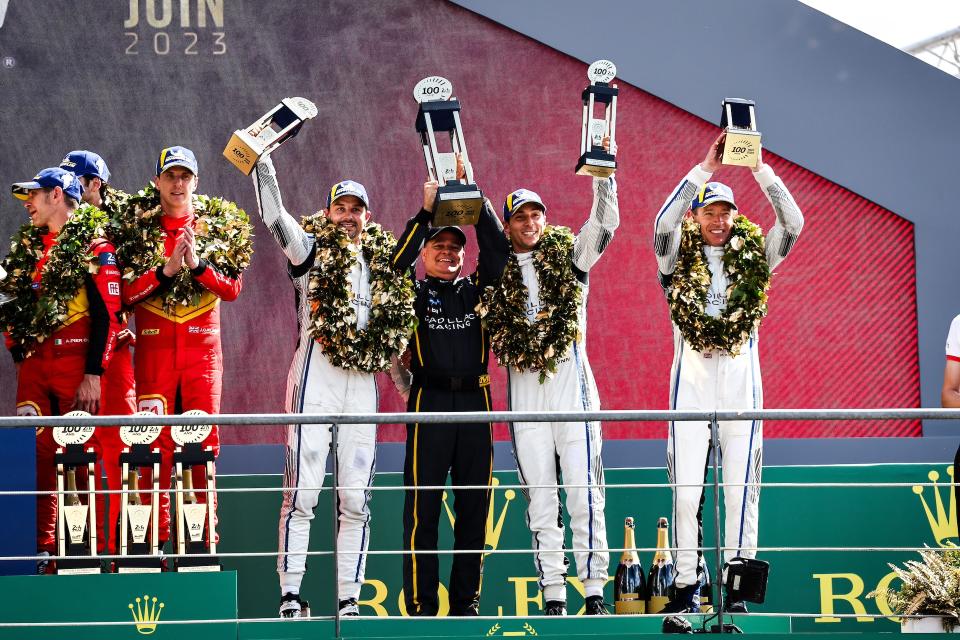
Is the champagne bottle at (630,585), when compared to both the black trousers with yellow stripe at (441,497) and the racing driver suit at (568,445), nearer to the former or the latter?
the racing driver suit at (568,445)

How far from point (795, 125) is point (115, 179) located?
391 cm

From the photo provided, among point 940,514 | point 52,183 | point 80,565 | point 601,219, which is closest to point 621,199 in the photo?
point 601,219

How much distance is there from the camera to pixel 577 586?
644cm

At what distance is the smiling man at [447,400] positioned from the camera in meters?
5.24

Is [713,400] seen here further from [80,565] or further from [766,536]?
[80,565]

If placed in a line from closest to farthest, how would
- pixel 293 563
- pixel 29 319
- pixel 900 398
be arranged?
1. pixel 293 563
2. pixel 29 319
3. pixel 900 398

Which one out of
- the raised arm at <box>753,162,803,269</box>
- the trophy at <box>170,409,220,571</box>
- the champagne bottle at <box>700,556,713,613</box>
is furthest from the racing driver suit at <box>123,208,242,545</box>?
the raised arm at <box>753,162,803,269</box>

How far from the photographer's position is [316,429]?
5.46 metres

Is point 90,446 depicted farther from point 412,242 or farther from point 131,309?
point 412,242

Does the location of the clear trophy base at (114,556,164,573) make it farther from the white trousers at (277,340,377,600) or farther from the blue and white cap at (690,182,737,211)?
the blue and white cap at (690,182,737,211)

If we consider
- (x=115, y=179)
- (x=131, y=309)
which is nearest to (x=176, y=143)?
(x=115, y=179)

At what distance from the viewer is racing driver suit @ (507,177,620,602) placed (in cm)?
527

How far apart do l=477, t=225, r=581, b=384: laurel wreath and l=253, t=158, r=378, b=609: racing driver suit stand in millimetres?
564

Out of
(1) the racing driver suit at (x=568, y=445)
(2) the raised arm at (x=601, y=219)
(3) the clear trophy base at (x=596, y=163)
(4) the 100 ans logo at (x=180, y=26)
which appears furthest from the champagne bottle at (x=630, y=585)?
(4) the 100 ans logo at (x=180, y=26)
